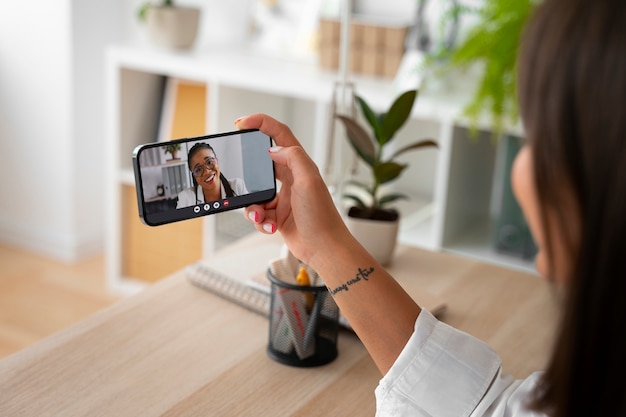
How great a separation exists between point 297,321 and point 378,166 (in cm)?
41

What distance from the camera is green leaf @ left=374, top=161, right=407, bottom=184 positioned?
1.56 m

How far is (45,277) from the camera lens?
3148mm

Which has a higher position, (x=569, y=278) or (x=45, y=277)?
(x=569, y=278)

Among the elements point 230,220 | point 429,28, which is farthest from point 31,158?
point 429,28

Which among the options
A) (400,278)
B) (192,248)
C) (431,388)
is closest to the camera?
(431,388)

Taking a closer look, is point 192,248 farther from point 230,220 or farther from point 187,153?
point 187,153

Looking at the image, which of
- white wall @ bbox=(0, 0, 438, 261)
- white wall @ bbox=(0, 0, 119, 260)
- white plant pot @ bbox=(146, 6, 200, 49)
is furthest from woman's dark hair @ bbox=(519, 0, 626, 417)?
white wall @ bbox=(0, 0, 119, 260)

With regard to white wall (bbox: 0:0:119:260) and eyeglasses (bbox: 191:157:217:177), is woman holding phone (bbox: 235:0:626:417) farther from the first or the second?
white wall (bbox: 0:0:119:260)

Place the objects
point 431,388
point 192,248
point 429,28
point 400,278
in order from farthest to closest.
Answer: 1. point 192,248
2. point 429,28
3. point 400,278
4. point 431,388

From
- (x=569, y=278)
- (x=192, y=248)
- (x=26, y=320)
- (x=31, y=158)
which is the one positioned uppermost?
(x=569, y=278)

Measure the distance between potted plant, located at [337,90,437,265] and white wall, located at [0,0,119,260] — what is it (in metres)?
1.80

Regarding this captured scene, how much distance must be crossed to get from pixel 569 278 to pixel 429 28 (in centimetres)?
212

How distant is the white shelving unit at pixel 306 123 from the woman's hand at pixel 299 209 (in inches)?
37.7

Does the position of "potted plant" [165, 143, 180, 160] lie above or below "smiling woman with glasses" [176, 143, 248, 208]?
above
